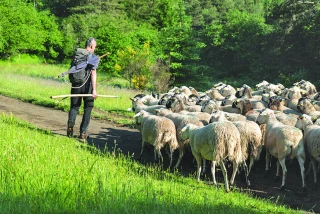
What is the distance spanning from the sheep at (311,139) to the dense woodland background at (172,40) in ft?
48.9

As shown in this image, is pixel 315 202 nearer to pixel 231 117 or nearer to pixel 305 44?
pixel 231 117

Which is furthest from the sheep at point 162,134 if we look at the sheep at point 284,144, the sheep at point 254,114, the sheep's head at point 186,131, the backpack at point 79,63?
the sheep at point 254,114

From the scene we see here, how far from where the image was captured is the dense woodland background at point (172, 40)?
28172mm

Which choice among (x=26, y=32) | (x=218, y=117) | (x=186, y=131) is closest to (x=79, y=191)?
(x=186, y=131)

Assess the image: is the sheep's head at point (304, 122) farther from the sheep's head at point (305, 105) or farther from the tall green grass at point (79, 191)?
the tall green grass at point (79, 191)

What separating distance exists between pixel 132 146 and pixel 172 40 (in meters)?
16.8

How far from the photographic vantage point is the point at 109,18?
213 ft

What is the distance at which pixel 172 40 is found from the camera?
2769cm

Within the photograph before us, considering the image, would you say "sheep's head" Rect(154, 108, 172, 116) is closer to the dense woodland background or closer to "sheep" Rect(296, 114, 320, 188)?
"sheep" Rect(296, 114, 320, 188)

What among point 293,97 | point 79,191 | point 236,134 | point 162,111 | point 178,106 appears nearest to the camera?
point 79,191

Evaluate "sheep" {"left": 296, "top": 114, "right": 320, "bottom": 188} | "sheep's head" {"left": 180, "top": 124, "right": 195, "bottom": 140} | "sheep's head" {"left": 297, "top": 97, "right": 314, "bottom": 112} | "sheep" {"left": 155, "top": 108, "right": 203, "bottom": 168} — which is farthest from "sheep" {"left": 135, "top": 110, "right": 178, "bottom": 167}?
"sheep's head" {"left": 297, "top": 97, "right": 314, "bottom": 112}

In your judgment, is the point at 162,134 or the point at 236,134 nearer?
the point at 236,134

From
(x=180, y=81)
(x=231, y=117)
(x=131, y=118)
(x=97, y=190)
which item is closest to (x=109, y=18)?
(x=180, y=81)

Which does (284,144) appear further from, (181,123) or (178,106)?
(178,106)
